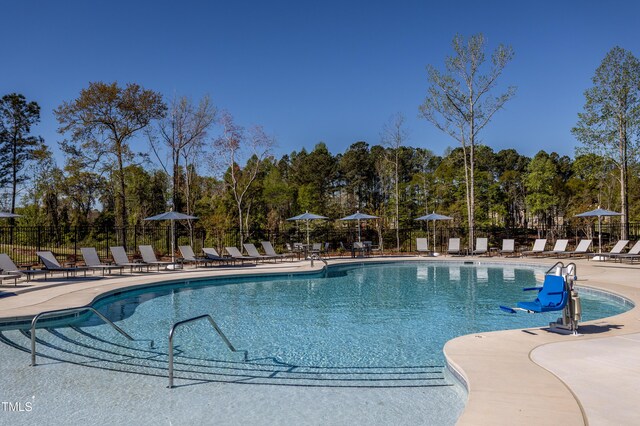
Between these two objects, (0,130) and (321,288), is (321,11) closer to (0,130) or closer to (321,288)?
(321,288)

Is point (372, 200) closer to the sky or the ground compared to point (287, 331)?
closer to the sky

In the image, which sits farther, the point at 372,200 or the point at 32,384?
the point at 372,200

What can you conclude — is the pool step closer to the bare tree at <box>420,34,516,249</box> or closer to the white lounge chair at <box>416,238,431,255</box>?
the white lounge chair at <box>416,238,431,255</box>

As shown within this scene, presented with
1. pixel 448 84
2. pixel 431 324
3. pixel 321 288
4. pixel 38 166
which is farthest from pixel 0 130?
pixel 431 324

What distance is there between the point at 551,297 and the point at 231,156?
2127 centimetres

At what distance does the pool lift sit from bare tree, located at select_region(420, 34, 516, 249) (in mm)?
15879

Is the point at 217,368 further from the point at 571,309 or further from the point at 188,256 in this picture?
the point at 188,256

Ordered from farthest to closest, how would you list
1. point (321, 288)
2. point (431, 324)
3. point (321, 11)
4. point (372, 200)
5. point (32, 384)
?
point (372, 200) → point (321, 11) → point (321, 288) → point (431, 324) → point (32, 384)

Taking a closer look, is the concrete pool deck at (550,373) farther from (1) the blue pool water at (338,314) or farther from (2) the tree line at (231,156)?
(2) the tree line at (231,156)

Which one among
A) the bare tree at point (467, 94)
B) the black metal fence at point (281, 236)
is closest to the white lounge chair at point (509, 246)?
the bare tree at point (467, 94)

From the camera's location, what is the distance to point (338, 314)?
8.40m

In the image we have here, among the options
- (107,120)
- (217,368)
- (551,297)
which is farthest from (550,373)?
(107,120)

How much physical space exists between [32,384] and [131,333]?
7.92 ft

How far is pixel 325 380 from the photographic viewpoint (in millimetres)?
4598
